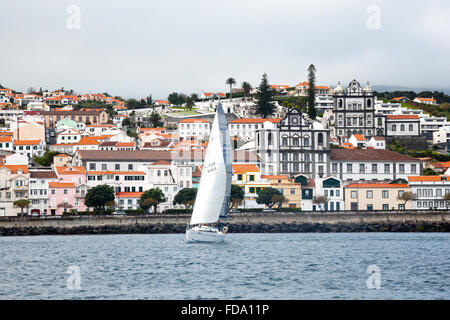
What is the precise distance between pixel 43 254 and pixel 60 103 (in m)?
141

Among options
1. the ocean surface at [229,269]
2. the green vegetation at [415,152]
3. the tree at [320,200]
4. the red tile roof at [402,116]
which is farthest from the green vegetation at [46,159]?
the red tile roof at [402,116]

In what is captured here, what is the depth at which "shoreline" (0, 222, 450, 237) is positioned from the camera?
242 ft

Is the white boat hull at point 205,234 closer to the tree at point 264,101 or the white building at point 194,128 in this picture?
the white building at point 194,128

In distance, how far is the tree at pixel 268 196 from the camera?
8650 centimetres

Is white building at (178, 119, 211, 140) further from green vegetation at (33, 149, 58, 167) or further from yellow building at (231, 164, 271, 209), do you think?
yellow building at (231, 164, 271, 209)

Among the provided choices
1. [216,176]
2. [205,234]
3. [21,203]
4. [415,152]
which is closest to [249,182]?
[21,203]

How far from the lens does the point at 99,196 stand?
82.6 meters

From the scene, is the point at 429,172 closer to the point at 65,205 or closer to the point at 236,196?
the point at 236,196

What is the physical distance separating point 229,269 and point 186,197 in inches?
1649

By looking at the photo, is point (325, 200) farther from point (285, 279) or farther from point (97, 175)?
point (285, 279)

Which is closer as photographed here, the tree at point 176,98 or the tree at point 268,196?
the tree at point 268,196

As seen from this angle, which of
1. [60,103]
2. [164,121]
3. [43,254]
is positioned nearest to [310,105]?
[164,121]

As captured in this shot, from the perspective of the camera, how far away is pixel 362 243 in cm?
5919

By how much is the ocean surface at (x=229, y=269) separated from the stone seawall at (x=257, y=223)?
36.2 ft
